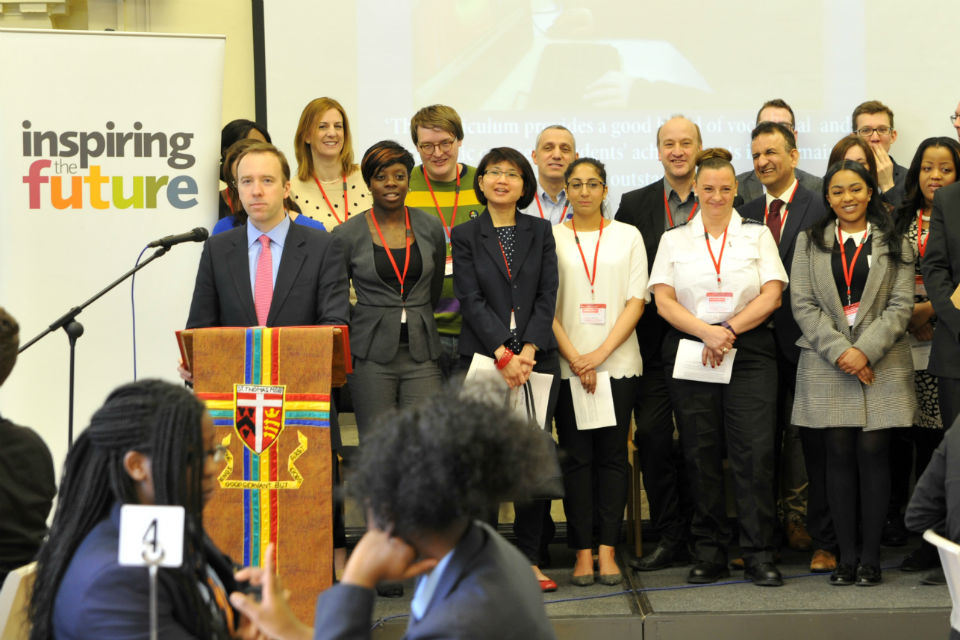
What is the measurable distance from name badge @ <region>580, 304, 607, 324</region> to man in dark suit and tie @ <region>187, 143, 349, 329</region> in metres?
1.13

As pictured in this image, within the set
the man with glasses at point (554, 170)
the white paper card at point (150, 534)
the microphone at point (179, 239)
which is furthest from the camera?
the man with glasses at point (554, 170)

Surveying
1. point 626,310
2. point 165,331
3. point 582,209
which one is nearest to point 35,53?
point 165,331

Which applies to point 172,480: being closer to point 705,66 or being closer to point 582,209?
point 582,209

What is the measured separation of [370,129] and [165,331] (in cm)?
216

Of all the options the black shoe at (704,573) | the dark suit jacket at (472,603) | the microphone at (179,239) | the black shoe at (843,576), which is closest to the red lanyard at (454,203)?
the microphone at (179,239)

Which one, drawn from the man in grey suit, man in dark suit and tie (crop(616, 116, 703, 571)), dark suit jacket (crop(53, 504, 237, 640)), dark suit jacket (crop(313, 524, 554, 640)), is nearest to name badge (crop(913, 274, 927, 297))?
the man in grey suit

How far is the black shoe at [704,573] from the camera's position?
4.37 meters

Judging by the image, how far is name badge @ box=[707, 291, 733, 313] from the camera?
14.5ft

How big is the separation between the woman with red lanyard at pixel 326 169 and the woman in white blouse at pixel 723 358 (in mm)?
1476

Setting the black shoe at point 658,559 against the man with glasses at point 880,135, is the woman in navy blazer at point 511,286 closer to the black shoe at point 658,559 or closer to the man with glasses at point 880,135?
the black shoe at point 658,559

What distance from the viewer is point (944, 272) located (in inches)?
171

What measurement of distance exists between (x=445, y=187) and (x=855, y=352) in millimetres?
1963

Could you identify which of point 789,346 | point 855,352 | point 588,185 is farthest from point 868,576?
point 588,185

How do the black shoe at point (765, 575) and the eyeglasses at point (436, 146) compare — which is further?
the eyeglasses at point (436, 146)
